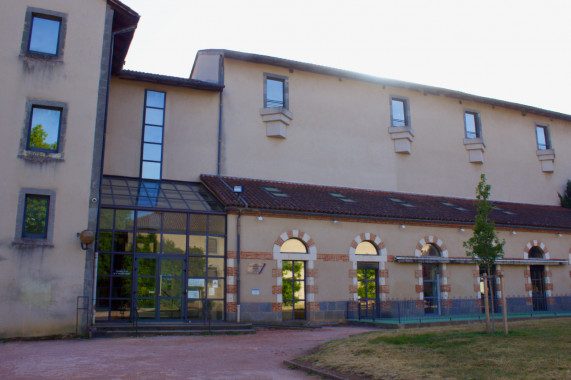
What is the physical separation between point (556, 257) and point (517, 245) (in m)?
2.80

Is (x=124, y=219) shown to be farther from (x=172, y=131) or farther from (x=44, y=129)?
(x=172, y=131)

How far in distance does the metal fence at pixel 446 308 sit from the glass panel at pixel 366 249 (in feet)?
6.73

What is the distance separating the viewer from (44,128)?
53.5 feet

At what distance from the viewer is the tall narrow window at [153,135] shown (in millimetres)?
21531

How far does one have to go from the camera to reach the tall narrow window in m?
21.5

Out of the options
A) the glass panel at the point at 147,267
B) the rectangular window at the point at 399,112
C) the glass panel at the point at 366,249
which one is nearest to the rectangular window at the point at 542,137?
the rectangular window at the point at 399,112

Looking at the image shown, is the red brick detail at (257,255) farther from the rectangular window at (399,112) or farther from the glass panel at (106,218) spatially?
the rectangular window at (399,112)

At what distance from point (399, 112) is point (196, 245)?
14356 mm

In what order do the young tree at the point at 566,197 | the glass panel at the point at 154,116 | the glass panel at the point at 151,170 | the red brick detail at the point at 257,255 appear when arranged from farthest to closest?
the young tree at the point at 566,197 → the glass panel at the point at 154,116 → the glass panel at the point at 151,170 → the red brick detail at the point at 257,255

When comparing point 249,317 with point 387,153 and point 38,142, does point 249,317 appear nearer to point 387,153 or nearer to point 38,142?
point 38,142

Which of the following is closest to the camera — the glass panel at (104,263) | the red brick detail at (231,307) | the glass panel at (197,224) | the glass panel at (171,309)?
the glass panel at (104,263)

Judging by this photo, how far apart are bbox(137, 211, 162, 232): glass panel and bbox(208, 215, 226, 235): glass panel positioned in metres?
1.88

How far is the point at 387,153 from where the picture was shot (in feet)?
87.2

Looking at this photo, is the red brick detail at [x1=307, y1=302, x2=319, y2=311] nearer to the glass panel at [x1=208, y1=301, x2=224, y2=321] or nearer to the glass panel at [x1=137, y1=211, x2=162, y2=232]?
the glass panel at [x1=208, y1=301, x2=224, y2=321]
